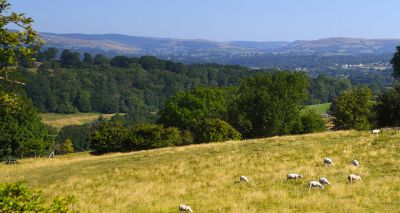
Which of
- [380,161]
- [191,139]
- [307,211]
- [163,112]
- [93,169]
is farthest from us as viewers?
[163,112]

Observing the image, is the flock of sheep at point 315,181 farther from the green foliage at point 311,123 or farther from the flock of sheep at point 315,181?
the green foliage at point 311,123

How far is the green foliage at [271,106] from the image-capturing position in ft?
249

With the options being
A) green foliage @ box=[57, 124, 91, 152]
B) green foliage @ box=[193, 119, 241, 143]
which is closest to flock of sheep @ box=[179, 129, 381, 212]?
green foliage @ box=[193, 119, 241, 143]

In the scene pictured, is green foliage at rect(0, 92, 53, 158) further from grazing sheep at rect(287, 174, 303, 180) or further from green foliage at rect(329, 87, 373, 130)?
green foliage at rect(329, 87, 373, 130)

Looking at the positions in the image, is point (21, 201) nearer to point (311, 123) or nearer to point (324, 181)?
point (324, 181)

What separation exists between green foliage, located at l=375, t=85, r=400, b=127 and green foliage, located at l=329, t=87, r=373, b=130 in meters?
2.48

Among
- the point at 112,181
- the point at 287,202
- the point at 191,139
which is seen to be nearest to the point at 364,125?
the point at 191,139

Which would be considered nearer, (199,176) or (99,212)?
(99,212)

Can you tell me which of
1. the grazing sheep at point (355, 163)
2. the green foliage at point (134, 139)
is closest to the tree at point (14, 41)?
the grazing sheep at point (355, 163)

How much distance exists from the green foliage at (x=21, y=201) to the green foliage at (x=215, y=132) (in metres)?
60.2

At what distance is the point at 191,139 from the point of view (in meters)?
71.2

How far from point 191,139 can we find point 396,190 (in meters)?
52.3

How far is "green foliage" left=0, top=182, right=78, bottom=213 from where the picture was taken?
7651 millimetres

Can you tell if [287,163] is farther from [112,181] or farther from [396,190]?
[112,181]
